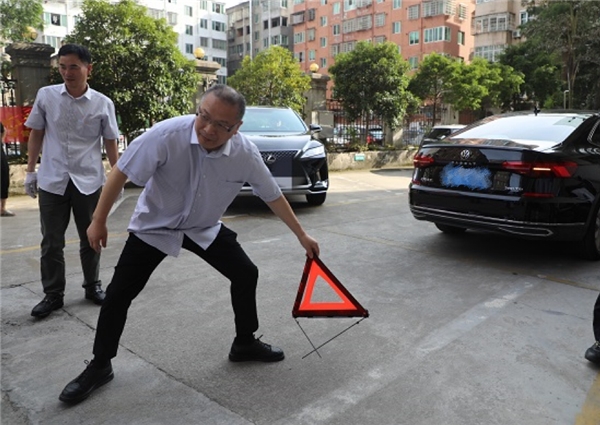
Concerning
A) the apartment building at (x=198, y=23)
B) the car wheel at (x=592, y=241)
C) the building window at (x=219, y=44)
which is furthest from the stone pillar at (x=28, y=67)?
the building window at (x=219, y=44)

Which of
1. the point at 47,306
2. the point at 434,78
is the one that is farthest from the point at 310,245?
the point at 434,78

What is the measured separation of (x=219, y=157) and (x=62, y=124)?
1.68m

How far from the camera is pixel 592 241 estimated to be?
4906mm

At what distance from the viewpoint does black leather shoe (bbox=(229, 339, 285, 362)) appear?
9.48 ft

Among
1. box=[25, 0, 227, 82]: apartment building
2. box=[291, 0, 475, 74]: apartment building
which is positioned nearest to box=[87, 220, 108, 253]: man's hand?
box=[291, 0, 475, 74]: apartment building

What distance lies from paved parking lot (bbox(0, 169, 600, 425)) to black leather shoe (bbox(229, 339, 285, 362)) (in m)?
0.05

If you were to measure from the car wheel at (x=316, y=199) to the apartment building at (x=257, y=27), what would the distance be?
2419 inches

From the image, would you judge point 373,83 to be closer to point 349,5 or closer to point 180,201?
point 180,201

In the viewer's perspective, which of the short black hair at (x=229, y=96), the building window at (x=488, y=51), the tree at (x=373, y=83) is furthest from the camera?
the building window at (x=488, y=51)

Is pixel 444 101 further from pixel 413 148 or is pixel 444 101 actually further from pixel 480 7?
pixel 480 7

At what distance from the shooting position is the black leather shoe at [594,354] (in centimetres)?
287

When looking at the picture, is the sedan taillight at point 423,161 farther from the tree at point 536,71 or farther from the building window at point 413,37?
the building window at point 413,37

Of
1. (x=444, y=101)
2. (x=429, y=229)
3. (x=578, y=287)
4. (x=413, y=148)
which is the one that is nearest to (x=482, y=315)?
(x=578, y=287)

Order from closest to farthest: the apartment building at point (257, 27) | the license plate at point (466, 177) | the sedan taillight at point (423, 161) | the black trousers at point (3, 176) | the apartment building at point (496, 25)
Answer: the license plate at point (466, 177) < the sedan taillight at point (423, 161) < the black trousers at point (3, 176) < the apartment building at point (496, 25) < the apartment building at point (257, 27)
